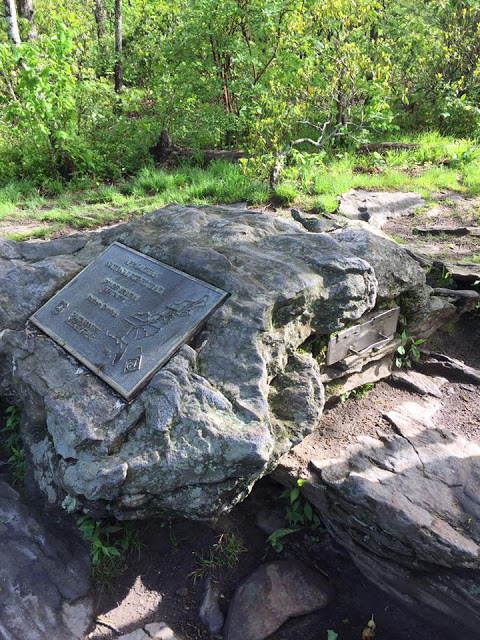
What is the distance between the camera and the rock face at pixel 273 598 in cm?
256

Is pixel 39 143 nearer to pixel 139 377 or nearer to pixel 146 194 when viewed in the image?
pixel 146 194

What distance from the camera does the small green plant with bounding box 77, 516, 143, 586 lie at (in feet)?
8.99

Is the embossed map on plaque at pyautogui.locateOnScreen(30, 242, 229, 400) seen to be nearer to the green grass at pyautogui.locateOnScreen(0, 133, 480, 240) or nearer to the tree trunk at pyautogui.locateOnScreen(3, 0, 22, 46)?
the green grass at pyautogui.locateOnScreen(0, 133, 480, 240)

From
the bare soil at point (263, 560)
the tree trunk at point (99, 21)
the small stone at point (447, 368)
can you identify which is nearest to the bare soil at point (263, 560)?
the bare soil at point (263, 560)

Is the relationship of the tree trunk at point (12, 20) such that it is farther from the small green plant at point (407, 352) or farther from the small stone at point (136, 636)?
the small stone at point (136, 636)

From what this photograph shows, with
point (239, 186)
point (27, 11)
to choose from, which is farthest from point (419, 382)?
point (27, 11)

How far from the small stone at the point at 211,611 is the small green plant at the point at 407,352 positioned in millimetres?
2014

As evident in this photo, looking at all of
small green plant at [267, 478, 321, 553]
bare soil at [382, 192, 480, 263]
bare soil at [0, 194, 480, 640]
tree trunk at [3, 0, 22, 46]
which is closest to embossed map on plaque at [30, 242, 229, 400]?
bare soil at [0, 194, 480, 640]

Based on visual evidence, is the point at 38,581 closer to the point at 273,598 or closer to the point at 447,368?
the point at 273,598

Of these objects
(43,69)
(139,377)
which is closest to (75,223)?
(43,69)

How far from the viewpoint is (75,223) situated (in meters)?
6.26

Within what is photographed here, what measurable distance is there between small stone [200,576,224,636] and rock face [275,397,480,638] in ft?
2.35

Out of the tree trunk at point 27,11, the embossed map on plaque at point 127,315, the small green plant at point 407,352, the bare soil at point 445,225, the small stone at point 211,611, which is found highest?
the tree trunk at point 27,11

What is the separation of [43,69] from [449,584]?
7881mm
